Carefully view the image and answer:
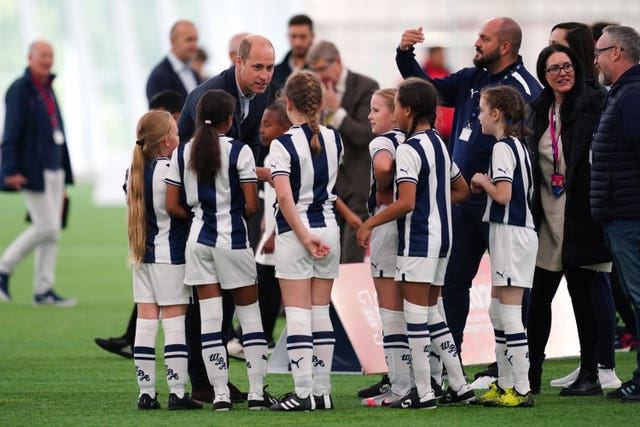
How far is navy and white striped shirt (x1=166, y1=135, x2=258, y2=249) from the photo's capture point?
6.22 metres

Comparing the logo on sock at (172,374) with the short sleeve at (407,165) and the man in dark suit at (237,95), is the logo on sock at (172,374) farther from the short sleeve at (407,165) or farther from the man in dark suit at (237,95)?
the short sleeve at (407,165)

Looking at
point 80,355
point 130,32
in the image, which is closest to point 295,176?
point 80,355

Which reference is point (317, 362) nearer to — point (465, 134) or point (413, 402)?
point (413, 402)

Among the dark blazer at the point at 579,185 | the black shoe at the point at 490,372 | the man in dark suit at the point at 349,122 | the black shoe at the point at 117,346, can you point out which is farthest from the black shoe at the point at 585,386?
the black shoe at the point at 117,346

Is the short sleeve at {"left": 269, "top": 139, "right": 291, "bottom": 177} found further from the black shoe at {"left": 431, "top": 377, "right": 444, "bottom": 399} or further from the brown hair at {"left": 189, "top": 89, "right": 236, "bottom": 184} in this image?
the black shoe at {"left": 431, "top": 377, "right": 444, "bottom": 399}

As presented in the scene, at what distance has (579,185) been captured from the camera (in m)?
6.84

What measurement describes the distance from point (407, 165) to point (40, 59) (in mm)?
6274

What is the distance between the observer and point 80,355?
8758 millimetres

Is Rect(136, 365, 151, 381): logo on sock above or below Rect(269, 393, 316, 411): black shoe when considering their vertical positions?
above

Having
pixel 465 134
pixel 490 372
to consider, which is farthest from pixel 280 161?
pixel 490 372

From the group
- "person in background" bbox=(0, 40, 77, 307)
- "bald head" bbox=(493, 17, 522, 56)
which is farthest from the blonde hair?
"person in background" bbox=(0, 40, 77, 307)

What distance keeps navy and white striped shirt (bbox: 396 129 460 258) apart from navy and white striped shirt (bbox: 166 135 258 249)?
736 millimetres

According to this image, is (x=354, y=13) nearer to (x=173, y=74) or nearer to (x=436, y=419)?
(x=173, y=74)

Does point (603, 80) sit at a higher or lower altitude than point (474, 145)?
higher
